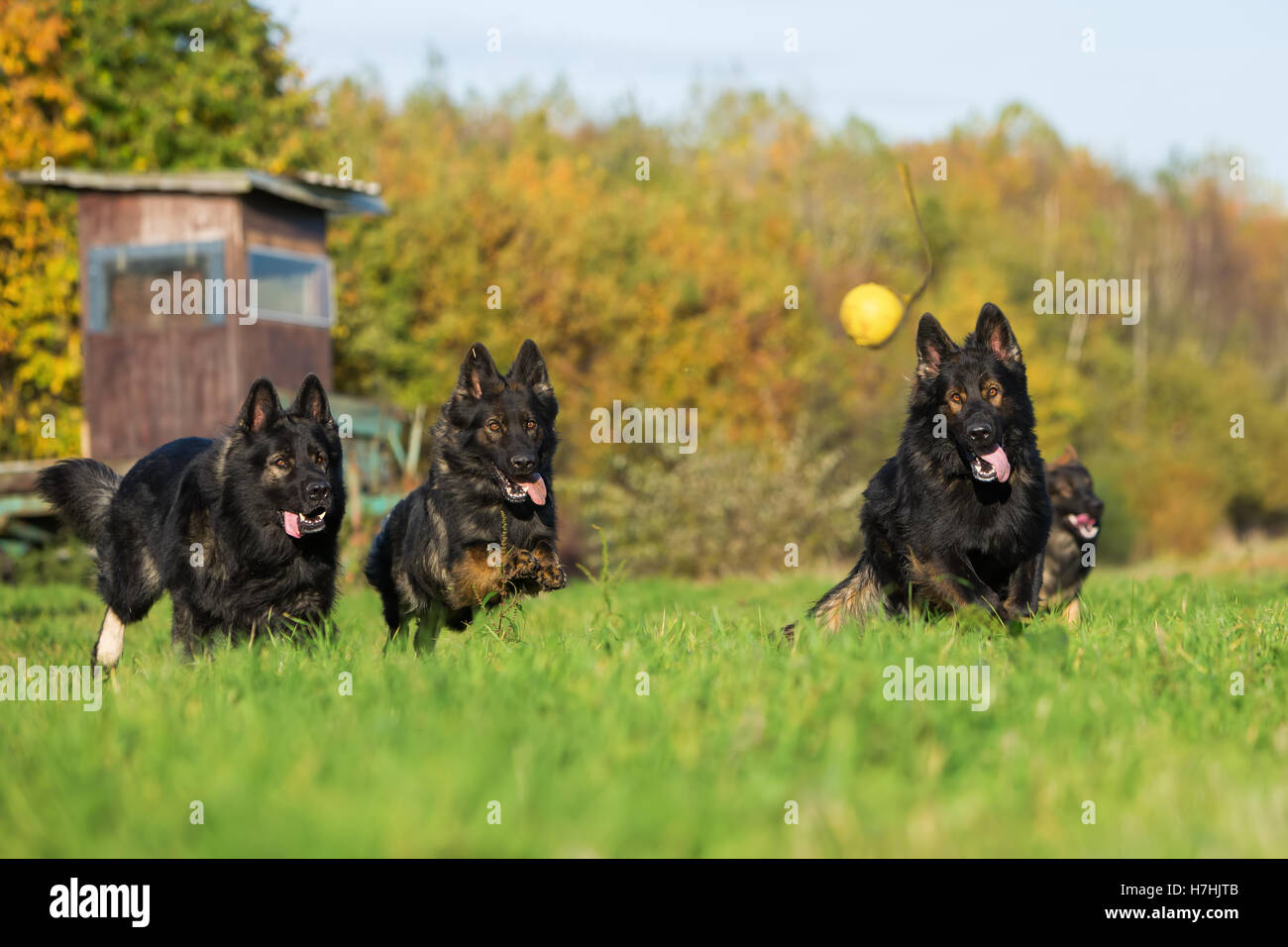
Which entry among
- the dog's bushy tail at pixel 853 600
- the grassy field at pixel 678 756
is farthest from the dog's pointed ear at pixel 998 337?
the grassy field at pixel 678 756

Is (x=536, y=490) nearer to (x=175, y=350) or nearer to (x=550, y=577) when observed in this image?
(x=550, y=577)

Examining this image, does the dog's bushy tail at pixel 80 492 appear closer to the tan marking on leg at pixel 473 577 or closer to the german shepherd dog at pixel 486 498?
the german shepherd dog at pixel 486 498

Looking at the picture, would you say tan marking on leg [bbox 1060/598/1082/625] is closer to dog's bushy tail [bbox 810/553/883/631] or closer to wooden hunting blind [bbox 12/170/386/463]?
dog's bushy tail [bbox 810/553/883/631]

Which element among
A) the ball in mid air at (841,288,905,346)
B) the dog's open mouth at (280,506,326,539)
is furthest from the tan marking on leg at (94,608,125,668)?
the ball in mid air at (841,288,905,346)

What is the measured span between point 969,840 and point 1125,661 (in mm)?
2304

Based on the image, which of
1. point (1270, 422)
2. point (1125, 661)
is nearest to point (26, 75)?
point (1125, 661)

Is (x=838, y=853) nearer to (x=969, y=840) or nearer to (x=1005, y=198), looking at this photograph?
(x=969, y=840)

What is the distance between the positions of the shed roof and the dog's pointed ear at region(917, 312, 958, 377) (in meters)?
15.4

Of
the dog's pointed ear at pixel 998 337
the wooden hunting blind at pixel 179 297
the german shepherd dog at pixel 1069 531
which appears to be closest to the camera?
the dog's pointed ear at pixel 998 337

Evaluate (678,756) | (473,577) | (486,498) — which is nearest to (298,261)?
(486,498)

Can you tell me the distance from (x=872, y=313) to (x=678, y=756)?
975 cm

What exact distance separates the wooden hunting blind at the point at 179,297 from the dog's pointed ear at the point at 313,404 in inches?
514

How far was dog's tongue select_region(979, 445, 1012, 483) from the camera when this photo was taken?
6711mm

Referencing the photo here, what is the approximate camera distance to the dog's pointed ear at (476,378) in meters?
8.18
